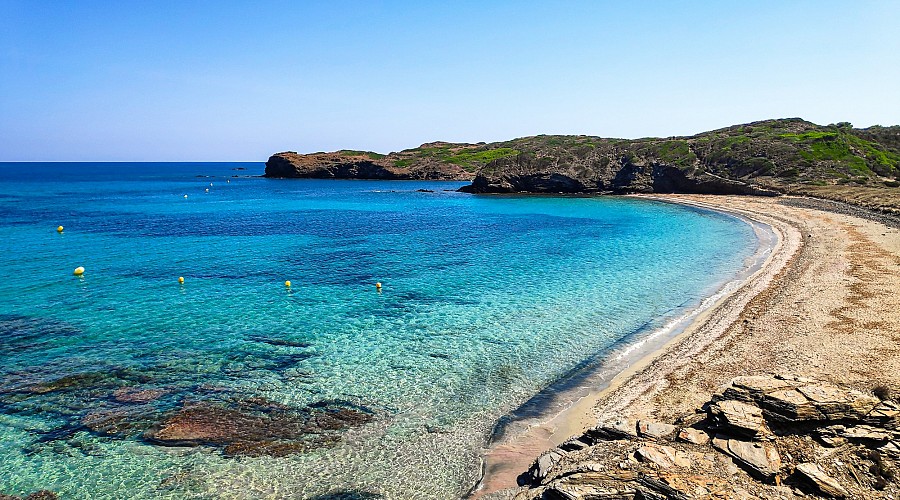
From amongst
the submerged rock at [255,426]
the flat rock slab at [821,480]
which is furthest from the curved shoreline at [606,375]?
the flat rock slab at [821,480]

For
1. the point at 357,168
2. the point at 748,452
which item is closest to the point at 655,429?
the point at 748,452

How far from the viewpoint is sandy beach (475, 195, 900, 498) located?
13.9 metres

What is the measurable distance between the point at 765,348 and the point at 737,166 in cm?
7756

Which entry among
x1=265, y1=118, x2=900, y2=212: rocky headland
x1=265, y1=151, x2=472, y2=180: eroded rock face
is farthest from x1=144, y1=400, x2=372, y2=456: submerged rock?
x1=265, y1=151, x2=472, y2=180: eroded rock face

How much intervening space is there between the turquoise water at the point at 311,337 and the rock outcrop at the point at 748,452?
10.6 feet

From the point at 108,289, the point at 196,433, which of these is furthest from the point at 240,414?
the point at 108,289

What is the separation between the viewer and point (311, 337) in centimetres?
2106

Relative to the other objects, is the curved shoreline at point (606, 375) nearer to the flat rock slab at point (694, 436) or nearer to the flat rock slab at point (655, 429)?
the flat rock slab at point (655, 429)

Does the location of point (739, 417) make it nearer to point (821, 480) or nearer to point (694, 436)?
point (694, 436)

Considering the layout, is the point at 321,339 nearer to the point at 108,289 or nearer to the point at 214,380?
the point at 214,380

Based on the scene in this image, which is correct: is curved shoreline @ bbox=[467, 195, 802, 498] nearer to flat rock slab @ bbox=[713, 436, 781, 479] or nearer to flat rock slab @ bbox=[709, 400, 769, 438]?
flat rock slab @ bbox=[709, 400, 769, 438]

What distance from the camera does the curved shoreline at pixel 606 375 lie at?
12.7 meters

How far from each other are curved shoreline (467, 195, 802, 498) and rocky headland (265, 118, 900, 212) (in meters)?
39.8

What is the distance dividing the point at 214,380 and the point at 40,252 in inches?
1256
